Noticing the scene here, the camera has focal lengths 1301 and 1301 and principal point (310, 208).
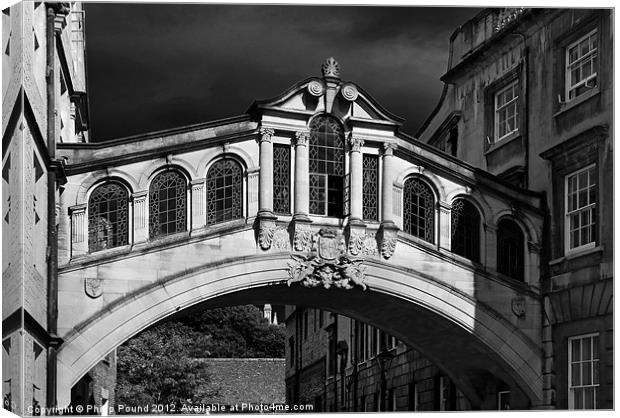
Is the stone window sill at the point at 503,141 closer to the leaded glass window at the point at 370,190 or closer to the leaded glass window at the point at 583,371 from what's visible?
the leaded glass window at the point at 370,190

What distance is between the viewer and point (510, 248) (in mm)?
26078

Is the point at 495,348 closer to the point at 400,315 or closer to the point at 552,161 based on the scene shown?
the point at 400,315

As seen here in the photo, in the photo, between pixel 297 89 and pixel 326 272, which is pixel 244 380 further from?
pixel 297 89

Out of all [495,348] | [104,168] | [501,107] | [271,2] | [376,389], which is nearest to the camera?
[271,2]

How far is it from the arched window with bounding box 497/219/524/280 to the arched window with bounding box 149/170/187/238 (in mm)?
6492

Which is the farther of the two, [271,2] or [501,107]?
[501,107]

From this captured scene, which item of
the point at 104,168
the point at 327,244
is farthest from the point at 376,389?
the point at 104,168

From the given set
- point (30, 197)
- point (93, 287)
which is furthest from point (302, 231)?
point (30, 197)

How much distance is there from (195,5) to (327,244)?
17.4ft

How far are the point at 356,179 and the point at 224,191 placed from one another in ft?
8.26

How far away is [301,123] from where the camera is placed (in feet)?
80.3

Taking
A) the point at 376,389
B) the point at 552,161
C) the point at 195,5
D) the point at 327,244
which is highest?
the point at 195,5

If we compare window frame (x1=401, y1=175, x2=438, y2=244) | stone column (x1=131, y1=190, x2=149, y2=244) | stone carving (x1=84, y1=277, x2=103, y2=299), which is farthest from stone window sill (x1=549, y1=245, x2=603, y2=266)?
stone carving (x1=84, y1=277, x2=103, y2=299)

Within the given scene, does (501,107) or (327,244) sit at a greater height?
(501,107)
